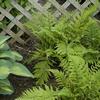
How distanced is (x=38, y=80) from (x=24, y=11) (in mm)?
1053

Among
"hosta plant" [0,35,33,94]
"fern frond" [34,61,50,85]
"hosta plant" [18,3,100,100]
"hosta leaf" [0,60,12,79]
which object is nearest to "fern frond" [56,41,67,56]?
"hosta plant" [18,3,100,100]

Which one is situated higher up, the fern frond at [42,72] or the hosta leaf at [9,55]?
the hosta leaf at [9,55]

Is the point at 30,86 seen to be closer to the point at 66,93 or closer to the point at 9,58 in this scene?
the point at 9,58

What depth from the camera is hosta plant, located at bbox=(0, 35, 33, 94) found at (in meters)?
4.17

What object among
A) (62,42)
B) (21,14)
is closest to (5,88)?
(62,42)

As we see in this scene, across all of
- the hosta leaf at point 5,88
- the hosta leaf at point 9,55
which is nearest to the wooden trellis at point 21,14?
the hosta leaf at point 9,55

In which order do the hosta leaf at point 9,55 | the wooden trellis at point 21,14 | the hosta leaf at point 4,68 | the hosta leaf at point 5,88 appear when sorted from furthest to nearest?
the wooden trellis at point 21,14, the hosta leaf at point 9,55, the hosta leaf at point 5,88, the hosta leaf at point 4,68

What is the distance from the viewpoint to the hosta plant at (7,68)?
4.17 metres

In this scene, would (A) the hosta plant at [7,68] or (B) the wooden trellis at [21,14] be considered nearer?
(A) the hosta plant at [7,68]

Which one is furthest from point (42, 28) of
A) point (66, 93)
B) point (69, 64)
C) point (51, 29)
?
point (66, 93)

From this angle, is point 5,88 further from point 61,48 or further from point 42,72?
point 61,48

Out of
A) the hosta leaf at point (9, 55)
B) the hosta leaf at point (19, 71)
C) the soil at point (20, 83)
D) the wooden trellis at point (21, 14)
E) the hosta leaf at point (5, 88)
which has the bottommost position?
the soil at point (20, 83)

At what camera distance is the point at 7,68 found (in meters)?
4.20

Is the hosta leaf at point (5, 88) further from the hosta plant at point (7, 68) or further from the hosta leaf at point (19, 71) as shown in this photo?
the hosta leaf at point (19, 71)
